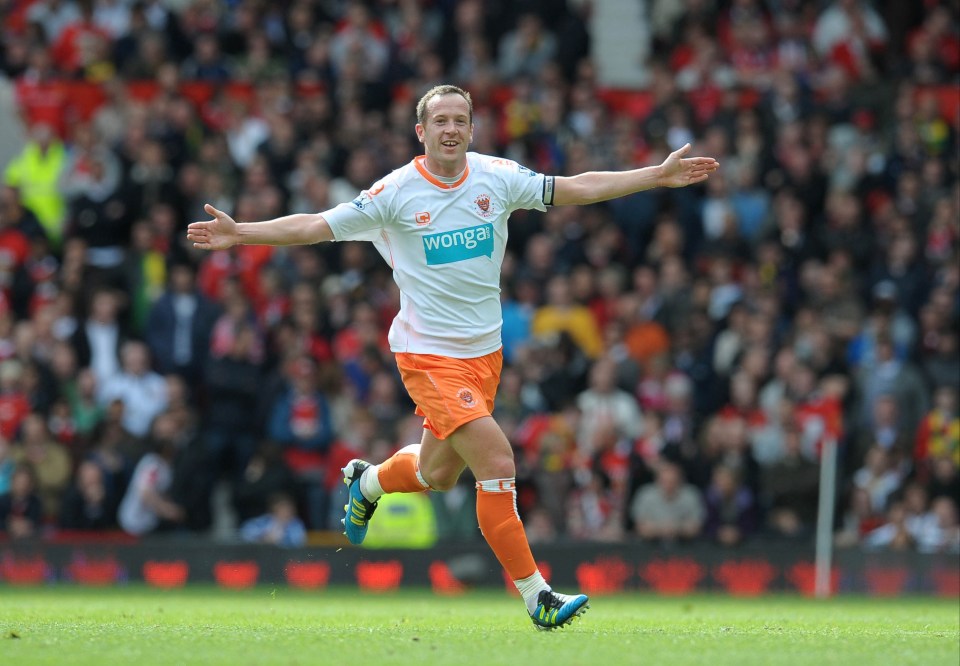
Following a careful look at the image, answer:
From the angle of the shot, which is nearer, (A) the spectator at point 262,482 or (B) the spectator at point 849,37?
(A) the spectator at point 262,482

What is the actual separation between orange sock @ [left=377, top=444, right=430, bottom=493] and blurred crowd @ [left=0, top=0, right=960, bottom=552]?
20.0 feet

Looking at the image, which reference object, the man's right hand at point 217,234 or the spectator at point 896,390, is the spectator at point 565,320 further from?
the man's right hand at point 217,234

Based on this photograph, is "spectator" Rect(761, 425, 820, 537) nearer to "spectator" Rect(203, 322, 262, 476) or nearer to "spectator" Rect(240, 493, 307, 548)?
"spectator" Rect(240, 493, 307, 548)

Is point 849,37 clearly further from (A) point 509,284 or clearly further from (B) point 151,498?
(B) point 151,498

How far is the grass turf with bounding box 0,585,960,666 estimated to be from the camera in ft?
24.8

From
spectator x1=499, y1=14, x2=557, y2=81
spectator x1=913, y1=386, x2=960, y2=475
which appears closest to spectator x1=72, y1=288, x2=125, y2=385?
spectator x1=499, y1=14, x2=557, y2=81

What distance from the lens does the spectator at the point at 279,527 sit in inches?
643

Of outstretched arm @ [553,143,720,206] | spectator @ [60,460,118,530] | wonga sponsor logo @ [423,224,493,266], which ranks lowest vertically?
spectator @ [60,460,118,530]

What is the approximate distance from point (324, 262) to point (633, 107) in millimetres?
5260

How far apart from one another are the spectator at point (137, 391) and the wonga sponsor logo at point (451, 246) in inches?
335

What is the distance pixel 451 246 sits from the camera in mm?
9250

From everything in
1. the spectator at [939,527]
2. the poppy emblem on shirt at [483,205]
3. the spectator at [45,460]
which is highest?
the poppy emblem on shirt at [483,205]

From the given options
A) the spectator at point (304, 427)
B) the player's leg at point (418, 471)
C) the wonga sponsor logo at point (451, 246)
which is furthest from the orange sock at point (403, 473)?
the spectator at point (304, 427)

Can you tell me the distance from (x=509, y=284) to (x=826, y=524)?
4.45 m
